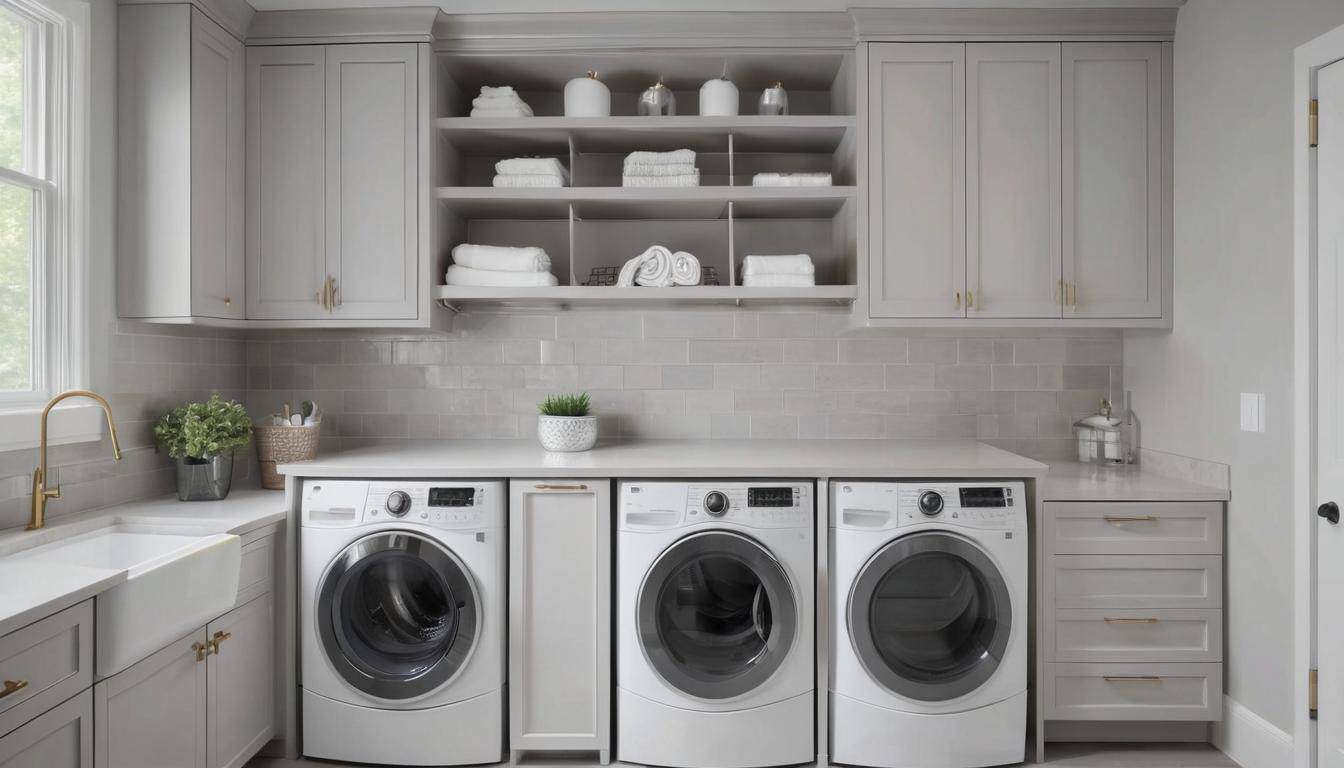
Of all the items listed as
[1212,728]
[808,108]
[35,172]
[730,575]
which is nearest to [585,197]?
[808,108]

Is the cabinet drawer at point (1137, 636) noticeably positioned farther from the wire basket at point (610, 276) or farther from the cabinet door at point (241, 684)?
the cabinet door at point (241, 684)

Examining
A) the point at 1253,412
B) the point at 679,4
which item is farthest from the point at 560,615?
the point at 1253,412

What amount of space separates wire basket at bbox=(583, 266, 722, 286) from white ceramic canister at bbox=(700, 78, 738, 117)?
1.98 feet

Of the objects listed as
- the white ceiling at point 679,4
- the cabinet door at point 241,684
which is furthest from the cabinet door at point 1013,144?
the cabinet door at point 241,684

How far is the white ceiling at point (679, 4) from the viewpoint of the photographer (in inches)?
98.6

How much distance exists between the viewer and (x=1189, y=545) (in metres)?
2.34

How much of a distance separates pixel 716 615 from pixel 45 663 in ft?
5.38

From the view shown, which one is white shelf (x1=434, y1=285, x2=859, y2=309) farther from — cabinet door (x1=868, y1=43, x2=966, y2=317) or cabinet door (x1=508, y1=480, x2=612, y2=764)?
cabinet door (x1=508, y1=480, x2=612, y2=764)

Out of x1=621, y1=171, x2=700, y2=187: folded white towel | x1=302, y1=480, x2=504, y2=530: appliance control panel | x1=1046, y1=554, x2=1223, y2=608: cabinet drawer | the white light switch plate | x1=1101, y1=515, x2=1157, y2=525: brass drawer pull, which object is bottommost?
x1=1046, y1=554, x2=1223, y2=608: cabinet drawer

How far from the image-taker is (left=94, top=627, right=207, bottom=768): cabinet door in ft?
5.43

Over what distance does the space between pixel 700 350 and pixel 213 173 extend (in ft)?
6.12

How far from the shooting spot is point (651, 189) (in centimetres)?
259

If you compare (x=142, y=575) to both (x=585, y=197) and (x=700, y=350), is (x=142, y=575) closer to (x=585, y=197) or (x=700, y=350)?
(x=585, y=197)

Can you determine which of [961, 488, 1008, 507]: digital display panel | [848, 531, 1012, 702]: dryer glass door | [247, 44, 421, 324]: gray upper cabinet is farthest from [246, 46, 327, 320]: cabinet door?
[961, 488, 1008, 507]: digital display panel
